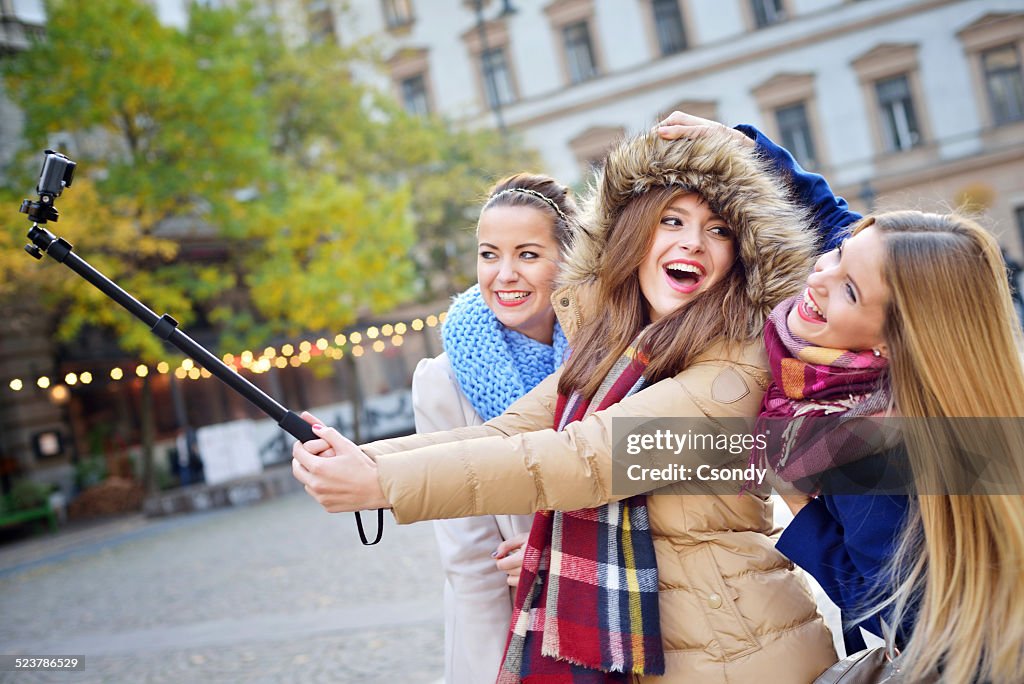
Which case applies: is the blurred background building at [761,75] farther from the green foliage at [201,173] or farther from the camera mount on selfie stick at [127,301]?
the camera mount on selfie stick at [127,301]

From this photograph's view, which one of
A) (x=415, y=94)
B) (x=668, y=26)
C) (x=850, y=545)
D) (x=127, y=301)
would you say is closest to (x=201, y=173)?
(x=127, y=301)

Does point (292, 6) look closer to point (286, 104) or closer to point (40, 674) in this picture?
point (286, 104)

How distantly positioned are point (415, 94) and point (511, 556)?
2828 centimetres

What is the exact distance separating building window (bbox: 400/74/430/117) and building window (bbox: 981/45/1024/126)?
16194mm

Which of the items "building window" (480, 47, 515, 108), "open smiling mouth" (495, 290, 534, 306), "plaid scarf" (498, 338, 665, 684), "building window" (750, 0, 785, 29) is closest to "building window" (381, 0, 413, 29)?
"building window" (480, 47, 515, 108)

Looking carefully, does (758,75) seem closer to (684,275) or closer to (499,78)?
(499,78)

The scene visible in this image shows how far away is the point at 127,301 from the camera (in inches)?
77.2

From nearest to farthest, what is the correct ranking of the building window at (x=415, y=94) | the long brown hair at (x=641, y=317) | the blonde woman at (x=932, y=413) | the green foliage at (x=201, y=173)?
the blonde woman at (x=932, y=413) < the long brown hair at (x=641, y=317) < the green foliage at (x=201, y=173) < the building window at (x=415, y=94)

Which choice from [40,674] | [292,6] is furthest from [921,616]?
[292,6]

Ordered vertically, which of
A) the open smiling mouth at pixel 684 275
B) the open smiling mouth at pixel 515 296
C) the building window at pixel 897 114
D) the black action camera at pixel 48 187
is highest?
the building window at pixel 897 114

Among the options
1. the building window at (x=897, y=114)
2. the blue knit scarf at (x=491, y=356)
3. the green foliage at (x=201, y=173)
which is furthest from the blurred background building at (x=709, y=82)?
the blue knit scarf at (x=491, y=356)

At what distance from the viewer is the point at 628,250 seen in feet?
7.29

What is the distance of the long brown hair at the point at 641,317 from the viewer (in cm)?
202

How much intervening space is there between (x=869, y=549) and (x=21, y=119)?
2052cm
